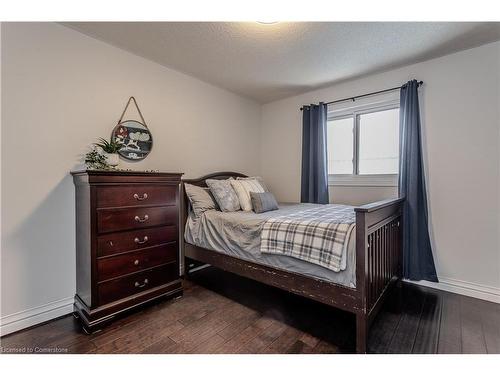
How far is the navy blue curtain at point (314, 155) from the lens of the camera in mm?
3152

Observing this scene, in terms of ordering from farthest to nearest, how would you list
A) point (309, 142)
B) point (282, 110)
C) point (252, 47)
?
point (282, 110) → point (309, 142) → point (252, 47)

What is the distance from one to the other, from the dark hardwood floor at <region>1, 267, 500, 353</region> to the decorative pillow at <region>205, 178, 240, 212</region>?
34.1 inches

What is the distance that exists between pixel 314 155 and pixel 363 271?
2021 mm

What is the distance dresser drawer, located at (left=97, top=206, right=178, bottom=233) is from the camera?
1758mm

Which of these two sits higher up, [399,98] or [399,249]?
[399,98]

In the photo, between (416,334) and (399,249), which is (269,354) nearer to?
(416,334)

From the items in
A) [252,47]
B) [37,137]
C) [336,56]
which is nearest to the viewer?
[37,137]

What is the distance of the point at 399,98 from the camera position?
266 cm

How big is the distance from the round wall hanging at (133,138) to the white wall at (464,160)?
272cm

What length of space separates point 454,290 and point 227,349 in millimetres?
2261

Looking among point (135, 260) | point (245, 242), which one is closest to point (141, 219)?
point (135, 260)

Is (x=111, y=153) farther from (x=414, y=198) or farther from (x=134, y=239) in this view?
(x=414, y=198)

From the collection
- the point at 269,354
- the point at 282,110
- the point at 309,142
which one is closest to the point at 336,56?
the point at 309,142

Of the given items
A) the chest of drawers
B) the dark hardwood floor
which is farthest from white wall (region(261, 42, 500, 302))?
the chest of drawers
